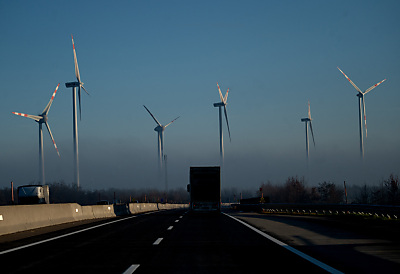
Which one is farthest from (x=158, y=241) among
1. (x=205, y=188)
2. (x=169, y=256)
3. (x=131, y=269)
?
(x=205, y=188)

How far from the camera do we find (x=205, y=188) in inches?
1281

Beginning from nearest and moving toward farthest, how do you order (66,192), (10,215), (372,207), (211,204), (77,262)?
(77,262)
(10,215)
(372,207)
(211,204)
(66,192)

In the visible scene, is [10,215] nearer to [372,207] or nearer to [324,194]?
[372,207]

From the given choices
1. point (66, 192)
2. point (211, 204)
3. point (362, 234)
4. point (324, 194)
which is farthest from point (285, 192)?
point (362, 234)

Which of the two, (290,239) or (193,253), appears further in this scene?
(290,239)

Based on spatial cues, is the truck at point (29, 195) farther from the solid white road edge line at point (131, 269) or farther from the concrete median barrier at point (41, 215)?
the solid white road edge line at point (131, 269)

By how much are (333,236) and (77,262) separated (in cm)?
824

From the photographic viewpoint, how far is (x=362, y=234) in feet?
50.9

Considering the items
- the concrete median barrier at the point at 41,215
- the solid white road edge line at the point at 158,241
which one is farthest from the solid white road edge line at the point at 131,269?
Result: the concrete median barrier at the point at 41,215

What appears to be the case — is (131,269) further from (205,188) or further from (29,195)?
(29,195)

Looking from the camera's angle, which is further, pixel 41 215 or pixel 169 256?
pixel 41 215

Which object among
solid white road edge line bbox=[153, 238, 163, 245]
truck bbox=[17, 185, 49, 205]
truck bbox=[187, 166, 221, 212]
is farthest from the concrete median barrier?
truck bbox=[17, 185, 49, 205]

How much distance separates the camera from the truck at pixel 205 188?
32.4 m

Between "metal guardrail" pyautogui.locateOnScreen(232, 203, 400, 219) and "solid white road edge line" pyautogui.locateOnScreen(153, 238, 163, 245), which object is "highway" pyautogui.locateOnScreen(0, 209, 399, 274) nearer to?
"solid white road edge line" pyautogui.locateOnScreen(153, 238, 163, 245)
